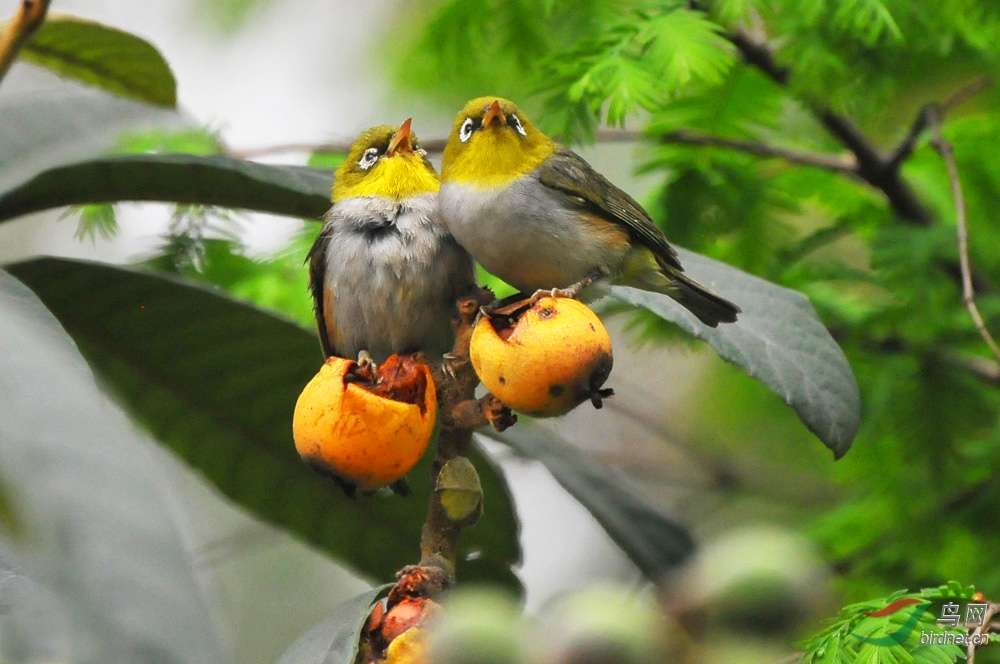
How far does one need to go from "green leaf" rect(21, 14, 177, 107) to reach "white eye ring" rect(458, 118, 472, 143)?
2.02 feet

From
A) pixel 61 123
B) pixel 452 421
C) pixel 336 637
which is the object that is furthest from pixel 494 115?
pixel 61 123

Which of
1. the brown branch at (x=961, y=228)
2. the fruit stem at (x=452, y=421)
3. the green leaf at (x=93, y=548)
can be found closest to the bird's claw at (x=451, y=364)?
the fruit stem at (x=452, y=421)

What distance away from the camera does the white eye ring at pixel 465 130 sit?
5.32 ft

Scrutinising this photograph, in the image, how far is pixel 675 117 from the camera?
7.38 ft

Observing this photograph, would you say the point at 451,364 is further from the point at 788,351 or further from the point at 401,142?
the point at 401,142

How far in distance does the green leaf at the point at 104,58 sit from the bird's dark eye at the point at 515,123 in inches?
26.3

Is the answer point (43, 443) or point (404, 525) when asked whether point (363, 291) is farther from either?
point (43, 443)

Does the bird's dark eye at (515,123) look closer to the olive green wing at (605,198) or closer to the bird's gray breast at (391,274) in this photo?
the olive green wing at (605,198)

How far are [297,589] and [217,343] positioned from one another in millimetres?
2940

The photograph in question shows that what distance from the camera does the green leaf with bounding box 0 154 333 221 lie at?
63.2 inches

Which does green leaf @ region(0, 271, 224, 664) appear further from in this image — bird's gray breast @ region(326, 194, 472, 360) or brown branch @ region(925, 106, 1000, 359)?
brown branch @ region(925, 106, 1000, 359)

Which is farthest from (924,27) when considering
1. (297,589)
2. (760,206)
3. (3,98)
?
(297,589)

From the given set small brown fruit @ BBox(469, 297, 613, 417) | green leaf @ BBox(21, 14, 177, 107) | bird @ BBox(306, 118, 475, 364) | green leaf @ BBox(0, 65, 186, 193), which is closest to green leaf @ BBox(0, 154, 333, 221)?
bird @ BBox(306, 118, 475, 364)

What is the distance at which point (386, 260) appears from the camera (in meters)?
1.60
